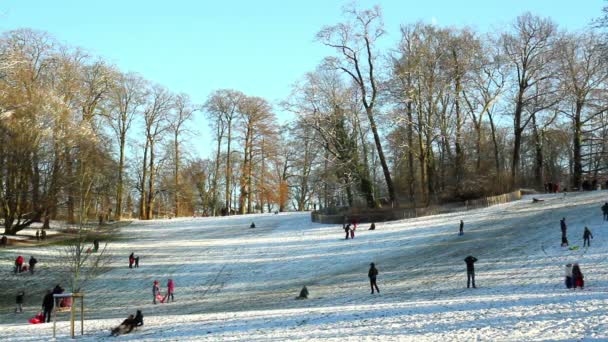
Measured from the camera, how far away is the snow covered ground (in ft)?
49.1

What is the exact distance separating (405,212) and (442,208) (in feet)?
11.0

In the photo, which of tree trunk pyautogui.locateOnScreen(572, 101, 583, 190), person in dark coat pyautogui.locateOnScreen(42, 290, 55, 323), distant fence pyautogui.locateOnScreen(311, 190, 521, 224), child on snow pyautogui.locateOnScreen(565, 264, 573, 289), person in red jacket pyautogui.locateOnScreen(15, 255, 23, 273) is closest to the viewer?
child on snow pyautogui.locateOnScreen(565, 264, 573, 289)

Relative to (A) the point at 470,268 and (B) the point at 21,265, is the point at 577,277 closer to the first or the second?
(A) the point at 470,268

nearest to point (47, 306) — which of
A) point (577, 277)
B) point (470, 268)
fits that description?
point (470, 268)

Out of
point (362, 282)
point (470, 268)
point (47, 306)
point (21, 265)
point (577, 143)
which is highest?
point (577, 143)

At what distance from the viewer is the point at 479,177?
4831 cm

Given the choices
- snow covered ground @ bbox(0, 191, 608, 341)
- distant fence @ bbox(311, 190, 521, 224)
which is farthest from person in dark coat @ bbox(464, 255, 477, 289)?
distant fence @ bbox(311, 190, 521, 224)

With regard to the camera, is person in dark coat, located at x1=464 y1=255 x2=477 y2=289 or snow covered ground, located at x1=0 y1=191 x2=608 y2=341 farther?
person in dark coat, located at x1=464 y1=255 x2=477 y2=289

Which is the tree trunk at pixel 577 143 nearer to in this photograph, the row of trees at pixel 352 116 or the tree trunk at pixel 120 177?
the row of trees at pixel 352 116

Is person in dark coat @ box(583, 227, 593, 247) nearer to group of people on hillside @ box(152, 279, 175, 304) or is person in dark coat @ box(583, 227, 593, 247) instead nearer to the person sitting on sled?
group of people on hillside @ box(152, 279, 175, 304)

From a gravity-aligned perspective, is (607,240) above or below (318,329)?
above

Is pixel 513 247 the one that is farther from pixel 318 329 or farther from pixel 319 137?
pixel 319 137

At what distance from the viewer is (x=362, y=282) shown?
25031 millimetres

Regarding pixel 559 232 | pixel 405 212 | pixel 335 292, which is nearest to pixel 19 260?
pixel 335 292
